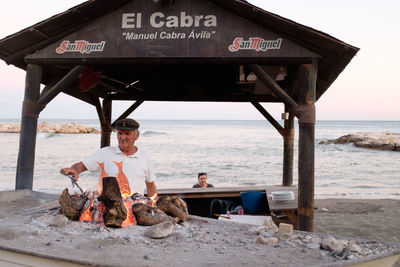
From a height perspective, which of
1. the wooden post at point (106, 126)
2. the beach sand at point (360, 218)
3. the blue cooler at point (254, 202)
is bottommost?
the beach sand at point (360, 218)

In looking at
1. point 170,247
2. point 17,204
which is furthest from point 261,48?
point 17,204

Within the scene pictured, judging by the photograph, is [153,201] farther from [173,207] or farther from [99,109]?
[99,109]

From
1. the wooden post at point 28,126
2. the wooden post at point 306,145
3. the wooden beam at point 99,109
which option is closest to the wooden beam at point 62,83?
the wooden post at point 28,126

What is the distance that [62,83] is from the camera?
6.51m

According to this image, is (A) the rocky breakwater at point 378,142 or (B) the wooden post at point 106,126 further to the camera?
(A) the rocky breakwater at point 378,142

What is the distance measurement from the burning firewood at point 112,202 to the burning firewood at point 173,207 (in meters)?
0.60

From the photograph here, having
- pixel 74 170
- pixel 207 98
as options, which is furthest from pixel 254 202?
pixel 74 170

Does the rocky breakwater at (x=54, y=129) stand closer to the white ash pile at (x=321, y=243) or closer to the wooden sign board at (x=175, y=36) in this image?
the wooden sign board at (x=175, y=36)

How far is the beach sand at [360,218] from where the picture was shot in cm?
835

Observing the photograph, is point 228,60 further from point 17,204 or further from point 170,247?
point 17,204

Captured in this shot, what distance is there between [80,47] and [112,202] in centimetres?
343

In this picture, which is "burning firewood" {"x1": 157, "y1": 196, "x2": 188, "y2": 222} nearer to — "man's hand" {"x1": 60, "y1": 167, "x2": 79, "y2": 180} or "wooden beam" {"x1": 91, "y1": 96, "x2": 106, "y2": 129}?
"man's hand" {"x1": 60, "y1": 167, "x2": 79, "y2": 180}

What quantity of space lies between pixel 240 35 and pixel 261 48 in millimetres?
424

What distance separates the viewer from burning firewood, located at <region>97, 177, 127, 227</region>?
413 centimetres
